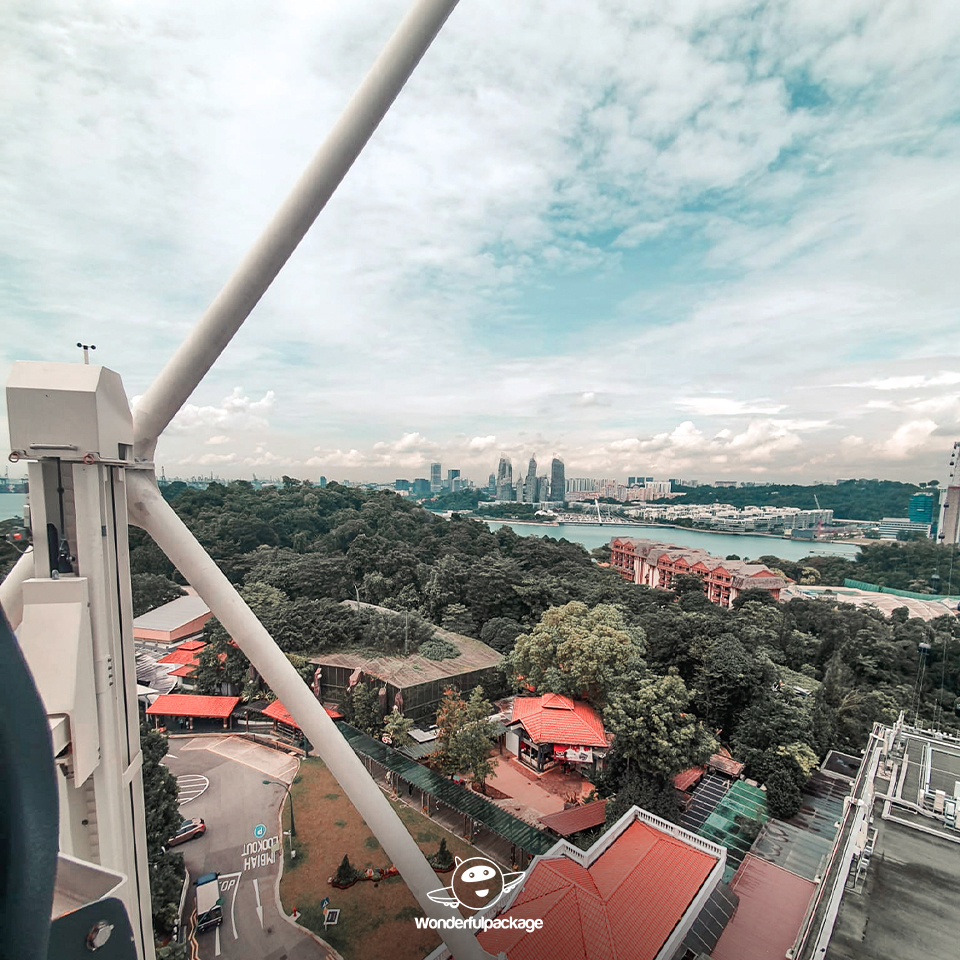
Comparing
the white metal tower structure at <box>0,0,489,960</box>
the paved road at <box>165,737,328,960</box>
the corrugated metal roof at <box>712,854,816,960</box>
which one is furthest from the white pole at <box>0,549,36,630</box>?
the corrugated metal roof at <box>712,854,816,960</box>

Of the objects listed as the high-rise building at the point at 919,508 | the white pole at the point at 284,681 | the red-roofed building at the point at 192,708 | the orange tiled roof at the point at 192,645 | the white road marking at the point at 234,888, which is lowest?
→ the white road marking at the point at 234,888

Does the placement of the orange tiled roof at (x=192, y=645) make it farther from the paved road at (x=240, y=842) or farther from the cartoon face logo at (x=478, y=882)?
the cartoon face logo at (x=478, y=882)

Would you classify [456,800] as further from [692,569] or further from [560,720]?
[692,569]

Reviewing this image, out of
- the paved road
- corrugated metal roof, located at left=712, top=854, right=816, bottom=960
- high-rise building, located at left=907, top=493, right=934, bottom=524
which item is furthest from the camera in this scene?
high-rise building, located at left=907, top=493, right=934, bottom=524

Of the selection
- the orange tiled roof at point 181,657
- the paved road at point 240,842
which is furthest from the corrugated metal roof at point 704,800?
the orange tiled roof at point 181,657

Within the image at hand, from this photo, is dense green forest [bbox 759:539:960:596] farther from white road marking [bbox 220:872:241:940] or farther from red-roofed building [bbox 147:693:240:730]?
red-roofed building [bbox 147:693:240:730]

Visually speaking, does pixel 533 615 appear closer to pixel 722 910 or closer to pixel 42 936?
pixel 722 910
